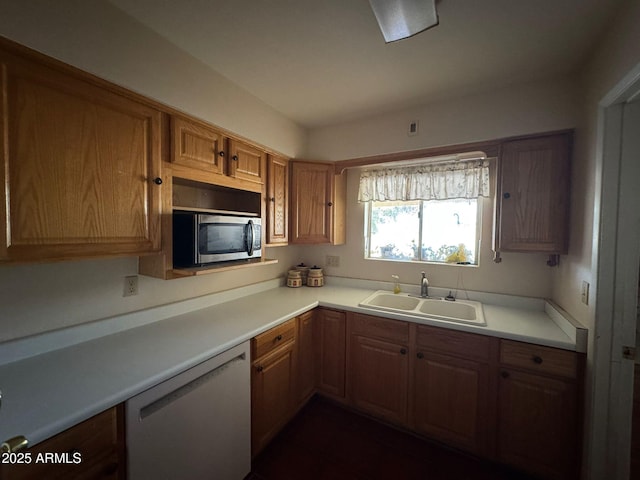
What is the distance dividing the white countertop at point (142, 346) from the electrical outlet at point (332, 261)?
62 centimetres

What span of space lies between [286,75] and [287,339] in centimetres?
182

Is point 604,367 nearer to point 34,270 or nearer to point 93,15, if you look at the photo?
point 34,270

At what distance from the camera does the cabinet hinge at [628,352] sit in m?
1.21

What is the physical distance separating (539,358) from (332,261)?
69.5 inches

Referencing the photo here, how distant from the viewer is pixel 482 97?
6.15 ft

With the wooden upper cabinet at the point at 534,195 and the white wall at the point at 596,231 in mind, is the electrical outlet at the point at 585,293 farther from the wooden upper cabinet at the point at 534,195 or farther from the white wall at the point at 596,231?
the wooden upper cabinet at the point at 534,195

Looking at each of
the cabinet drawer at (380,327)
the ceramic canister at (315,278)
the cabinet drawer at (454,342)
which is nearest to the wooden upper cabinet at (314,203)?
the ceramic canister at (315,278)

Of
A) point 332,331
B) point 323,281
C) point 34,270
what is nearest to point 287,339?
point 332,331

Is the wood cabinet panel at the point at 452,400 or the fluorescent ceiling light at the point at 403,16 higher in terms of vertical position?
the fluorescent ceiling light at the point at 403,16

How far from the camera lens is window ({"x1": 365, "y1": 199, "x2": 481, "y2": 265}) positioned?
217cm

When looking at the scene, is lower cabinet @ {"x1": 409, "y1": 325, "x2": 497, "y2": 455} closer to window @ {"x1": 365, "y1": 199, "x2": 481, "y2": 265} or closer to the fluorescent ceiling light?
window @ {"x1": 365, "y1": 199, "x2": 481, "y2": 265}

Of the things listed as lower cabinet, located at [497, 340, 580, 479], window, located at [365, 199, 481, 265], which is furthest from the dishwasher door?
window, located at [365, 199, 481, 265]

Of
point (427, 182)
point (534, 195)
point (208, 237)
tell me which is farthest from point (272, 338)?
point (534, 195)

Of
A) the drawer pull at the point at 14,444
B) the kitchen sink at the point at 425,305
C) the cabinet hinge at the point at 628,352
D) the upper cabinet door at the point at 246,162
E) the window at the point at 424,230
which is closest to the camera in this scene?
the drawer pull at the point at 14,444
